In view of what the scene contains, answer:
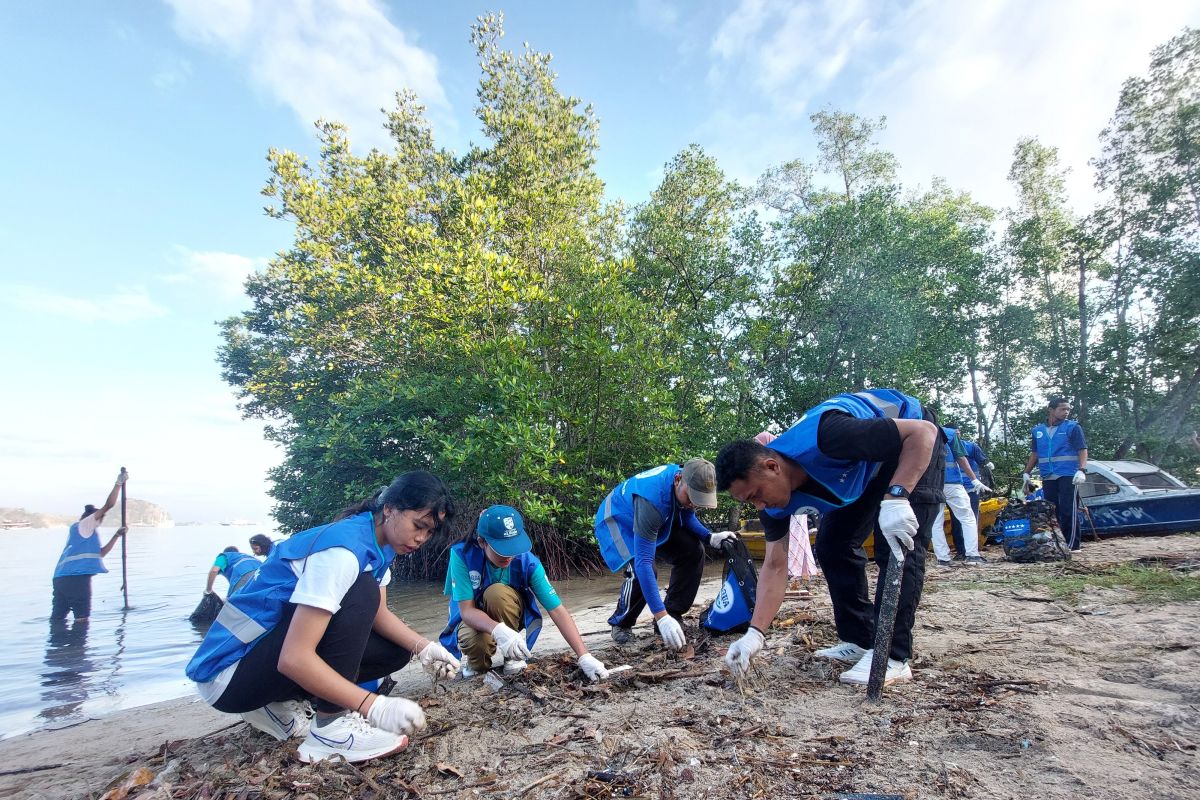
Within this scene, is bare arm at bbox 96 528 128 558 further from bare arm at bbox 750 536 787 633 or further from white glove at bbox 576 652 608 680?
bare arm at bbox 750 536 787 633

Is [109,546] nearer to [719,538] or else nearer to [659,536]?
[659,536]

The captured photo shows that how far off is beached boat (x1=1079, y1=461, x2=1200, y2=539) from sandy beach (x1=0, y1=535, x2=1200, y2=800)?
5567 mm

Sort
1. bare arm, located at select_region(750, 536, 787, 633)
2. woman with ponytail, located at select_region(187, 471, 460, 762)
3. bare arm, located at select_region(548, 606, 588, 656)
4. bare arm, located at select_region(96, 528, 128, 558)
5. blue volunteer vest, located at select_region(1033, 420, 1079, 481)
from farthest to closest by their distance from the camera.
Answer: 1. bare arm, located at select_region(96, 528, 128, 558)
2. blue volunteer vest, located at select_region(1033, 420, 1079, 481)
3. bare arm, located at select_region(548, 606, 588, 656)
4. bare arm, located at select_region(750, 536, 787, 633)
5. woman with ponytail, located at select_region(187, 471, 460, 762)

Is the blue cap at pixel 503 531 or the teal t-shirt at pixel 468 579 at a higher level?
the blue cap at pixel 503 531

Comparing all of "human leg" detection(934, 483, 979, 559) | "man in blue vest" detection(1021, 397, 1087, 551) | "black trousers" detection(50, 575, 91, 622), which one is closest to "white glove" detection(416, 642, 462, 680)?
"human leg" detection(934, 483, 979, 559)

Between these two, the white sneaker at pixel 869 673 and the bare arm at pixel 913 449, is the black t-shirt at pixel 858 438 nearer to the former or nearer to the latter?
the bare arm at pixel 913 449

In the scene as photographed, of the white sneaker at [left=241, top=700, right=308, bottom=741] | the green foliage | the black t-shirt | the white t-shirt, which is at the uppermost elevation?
the green foliage

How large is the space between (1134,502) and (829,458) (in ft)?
27.7

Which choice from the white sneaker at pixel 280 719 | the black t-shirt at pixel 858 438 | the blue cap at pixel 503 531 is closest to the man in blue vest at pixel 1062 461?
the black t-shirt at pixel 858 438

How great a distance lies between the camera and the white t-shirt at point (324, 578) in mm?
2314

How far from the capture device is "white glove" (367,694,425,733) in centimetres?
247

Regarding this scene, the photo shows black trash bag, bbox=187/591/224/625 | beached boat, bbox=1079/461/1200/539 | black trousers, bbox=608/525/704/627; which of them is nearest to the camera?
black trousers, bbox=608/525/704/627

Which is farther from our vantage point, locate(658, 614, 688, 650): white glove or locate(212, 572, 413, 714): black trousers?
locate(658, 614, 688, 650): white glove

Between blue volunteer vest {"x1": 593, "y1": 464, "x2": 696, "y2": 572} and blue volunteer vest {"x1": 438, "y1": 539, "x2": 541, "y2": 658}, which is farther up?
blue volunteer vest {"x1": 593, "y1": 464, "x2": 696, "y2": 572}
